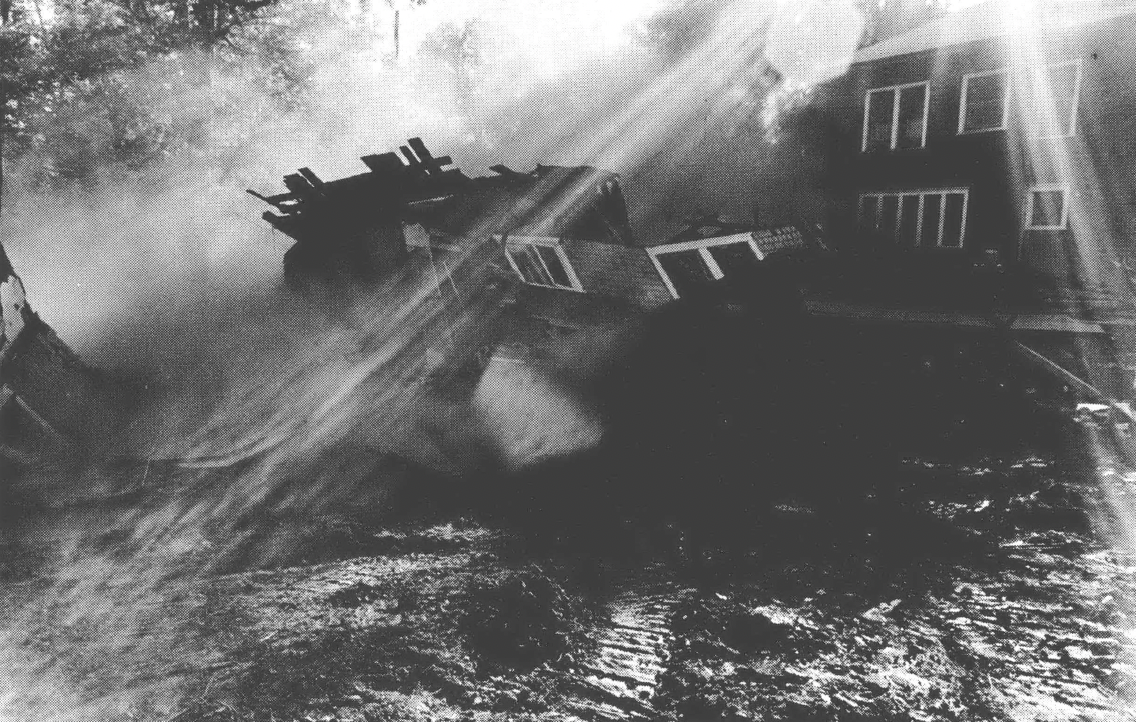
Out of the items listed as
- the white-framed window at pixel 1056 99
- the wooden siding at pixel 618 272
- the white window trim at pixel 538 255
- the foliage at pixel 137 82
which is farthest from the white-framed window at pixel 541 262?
the white-framed window at pixel 1056 99

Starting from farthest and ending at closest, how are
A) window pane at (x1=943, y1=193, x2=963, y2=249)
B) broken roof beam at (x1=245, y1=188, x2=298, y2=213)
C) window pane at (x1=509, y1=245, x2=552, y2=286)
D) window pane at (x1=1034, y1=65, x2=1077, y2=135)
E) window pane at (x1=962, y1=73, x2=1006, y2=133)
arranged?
1. window pane at (x1=943, y1=193, x2=963, y2=249)
2. window pane at (x1=962, y1=73, x2=1006, y2=133)
3. window pane at (x1=1034, y1=65, x2=1077, y2=135)
4. broken roof beam at (x1=245, y1=188, x2=298, y2=213)
5. window pane at (x1=509, y1=245, x2=552, y2=286)

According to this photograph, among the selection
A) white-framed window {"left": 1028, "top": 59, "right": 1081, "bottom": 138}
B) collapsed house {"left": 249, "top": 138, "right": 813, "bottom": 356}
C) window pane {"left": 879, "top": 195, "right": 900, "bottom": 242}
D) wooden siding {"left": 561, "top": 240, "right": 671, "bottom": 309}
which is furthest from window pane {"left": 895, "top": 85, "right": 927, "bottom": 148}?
wooden siding {"left": 561, "top": 240, "right": 671, "bottom": 309}

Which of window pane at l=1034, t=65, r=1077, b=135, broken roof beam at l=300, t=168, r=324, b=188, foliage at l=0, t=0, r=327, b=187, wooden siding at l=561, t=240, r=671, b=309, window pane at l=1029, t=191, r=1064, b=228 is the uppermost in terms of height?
foliage at l=0, t=0, r=327, b=187

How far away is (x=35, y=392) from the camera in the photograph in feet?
24.3

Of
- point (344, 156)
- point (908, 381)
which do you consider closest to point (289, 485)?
point (908, 381)

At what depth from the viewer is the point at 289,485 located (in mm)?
6637

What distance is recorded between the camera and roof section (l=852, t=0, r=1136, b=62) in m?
13.2

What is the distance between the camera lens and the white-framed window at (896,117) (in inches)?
592

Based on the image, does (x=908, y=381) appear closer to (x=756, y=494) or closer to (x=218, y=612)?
(x=756, y=494)

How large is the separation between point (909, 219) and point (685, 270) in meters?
12.0

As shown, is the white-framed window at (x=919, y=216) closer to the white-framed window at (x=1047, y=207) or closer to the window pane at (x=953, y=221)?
the window pane at (x=953, y=221)

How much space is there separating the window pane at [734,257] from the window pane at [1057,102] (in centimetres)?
1144

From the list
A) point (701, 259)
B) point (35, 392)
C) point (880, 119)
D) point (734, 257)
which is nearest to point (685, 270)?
point (701, 259)

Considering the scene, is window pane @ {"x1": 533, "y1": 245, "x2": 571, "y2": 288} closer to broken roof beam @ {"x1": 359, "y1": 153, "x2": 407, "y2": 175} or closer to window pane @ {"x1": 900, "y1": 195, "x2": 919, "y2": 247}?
broken roof beam @ {"x1": 359, "y1": 153, "x2": 407, "y2": 175}
